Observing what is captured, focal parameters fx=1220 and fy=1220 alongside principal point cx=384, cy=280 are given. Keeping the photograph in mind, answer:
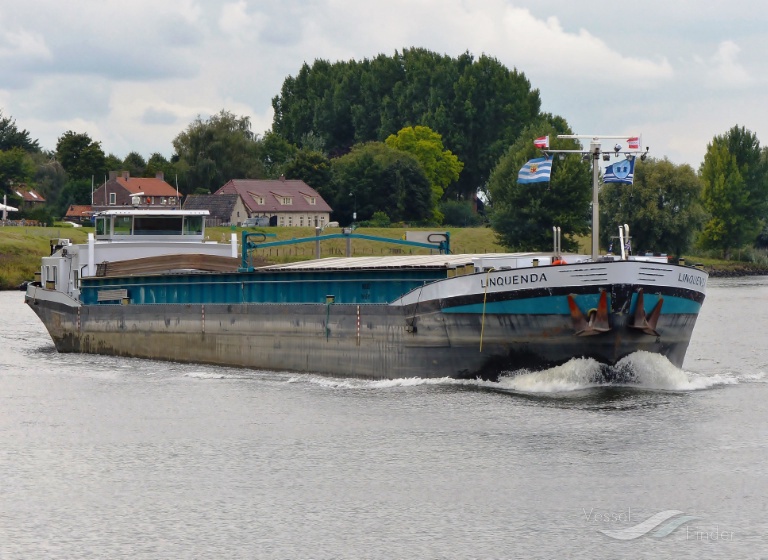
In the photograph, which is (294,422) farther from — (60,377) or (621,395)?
(60,377)

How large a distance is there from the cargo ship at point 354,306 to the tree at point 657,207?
52511mm

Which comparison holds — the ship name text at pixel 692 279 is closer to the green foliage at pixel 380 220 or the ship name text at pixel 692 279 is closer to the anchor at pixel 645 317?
the anchor at pixel 645 317

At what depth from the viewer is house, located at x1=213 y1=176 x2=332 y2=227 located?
420 feet

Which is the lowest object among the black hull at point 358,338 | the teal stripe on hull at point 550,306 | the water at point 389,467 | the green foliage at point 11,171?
the water at point 389,467

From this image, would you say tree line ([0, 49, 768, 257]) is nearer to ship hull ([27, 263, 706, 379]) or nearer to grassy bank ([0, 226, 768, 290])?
grassy bank ([0, 226, 768, 290])

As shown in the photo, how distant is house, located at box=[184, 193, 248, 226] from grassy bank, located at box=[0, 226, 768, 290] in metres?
18.1

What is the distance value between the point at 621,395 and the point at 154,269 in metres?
18.3

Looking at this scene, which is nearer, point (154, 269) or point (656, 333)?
point (656, 333)

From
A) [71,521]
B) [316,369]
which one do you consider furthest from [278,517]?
[316,369]

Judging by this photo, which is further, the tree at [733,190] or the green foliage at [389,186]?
the green foliage at [389,186]

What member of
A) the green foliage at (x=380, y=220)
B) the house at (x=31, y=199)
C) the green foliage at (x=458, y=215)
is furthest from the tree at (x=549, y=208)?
the house at (x=31, y=199)

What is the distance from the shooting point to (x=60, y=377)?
34.6 metres

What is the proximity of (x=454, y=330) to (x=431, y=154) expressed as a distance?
345 feet

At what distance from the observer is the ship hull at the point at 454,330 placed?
2716 cm
